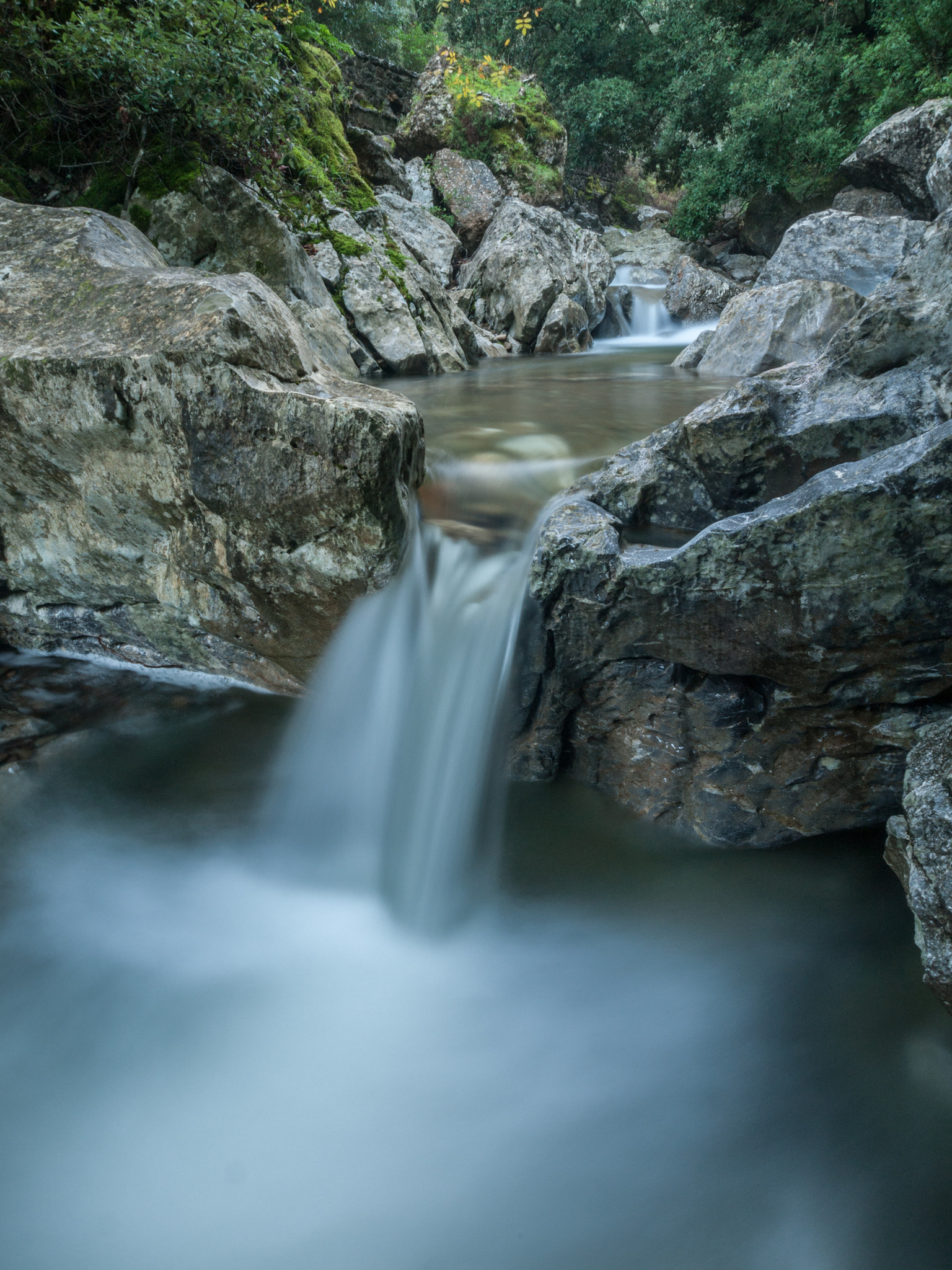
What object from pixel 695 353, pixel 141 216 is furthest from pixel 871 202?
pixel 141 216

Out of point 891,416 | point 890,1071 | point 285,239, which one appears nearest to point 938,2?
point 285,239

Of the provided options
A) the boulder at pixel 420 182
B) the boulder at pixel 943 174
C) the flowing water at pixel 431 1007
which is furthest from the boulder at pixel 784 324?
the boulder at pixel 420 182

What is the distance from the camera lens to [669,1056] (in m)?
2.46

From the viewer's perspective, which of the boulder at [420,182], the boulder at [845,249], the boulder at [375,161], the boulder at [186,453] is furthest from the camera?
the boulder at [420,182]

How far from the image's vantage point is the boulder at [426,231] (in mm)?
11797

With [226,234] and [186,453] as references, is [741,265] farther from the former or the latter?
[186,453]

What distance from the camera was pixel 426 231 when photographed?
41.4ft

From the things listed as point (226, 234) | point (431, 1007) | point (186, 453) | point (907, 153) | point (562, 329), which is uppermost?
point (907, 153)

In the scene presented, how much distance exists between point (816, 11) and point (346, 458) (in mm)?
20866

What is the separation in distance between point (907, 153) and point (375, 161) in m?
8.66

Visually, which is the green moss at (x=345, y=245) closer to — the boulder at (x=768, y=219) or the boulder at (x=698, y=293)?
the boulder at (x=698, y=293)

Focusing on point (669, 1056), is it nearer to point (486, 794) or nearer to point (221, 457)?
point (486, 794)

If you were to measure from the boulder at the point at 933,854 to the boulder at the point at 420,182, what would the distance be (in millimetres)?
14175

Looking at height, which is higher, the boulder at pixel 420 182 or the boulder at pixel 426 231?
the boulder at pixel 420 182
